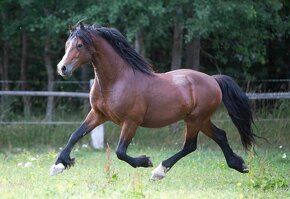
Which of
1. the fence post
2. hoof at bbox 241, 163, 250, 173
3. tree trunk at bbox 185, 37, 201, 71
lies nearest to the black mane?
hoof at bbox 241, 163, 250, 173

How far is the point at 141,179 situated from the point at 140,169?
1.25m

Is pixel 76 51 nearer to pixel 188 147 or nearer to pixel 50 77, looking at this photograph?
pixel 188 147

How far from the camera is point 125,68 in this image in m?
8.07

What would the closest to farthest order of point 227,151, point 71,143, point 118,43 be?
point 71,143 < point 118,43 < point 227,151

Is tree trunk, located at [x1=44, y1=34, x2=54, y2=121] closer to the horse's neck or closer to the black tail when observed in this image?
the black tail

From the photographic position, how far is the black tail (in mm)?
8984

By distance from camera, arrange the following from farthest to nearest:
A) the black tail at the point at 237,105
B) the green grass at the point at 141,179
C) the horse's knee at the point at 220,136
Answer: the black tail at the point at 237,105, the horse's knee at the point at 220,136, the green grass at the point at 141,179

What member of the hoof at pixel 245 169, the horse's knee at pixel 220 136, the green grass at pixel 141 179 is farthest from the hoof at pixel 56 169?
the hoof at pixel 245 169

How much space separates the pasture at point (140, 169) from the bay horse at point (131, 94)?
0.40m

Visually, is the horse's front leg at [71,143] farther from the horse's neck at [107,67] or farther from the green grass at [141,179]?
the horse's neck at [107,67]

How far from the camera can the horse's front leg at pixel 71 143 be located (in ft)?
24.8

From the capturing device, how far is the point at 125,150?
7.79 meters

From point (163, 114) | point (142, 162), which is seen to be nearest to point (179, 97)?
point (163, 114)

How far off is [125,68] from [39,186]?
1796 millimetres
